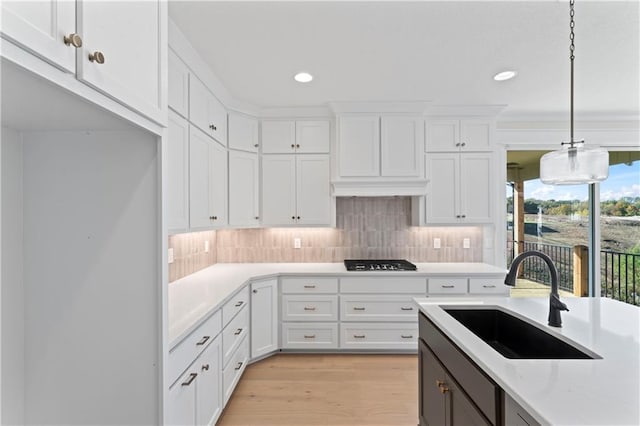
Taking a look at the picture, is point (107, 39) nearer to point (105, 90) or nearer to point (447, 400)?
point (105, 90)

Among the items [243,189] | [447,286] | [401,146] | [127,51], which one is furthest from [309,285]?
[127,51]

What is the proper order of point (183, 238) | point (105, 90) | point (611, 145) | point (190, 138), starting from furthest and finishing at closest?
1. point (611, 145)
2. point (183, 238)
3. point (190, 138)
4. point (105, 90)

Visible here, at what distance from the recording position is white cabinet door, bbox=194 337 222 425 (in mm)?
1723

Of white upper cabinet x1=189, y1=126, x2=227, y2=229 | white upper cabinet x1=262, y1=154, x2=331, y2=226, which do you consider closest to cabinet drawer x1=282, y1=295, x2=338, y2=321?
white upper cabinet x1=262, y1=154, x2=331, y2=226

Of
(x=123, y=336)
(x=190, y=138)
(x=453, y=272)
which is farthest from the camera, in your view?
(x=453, y=272)

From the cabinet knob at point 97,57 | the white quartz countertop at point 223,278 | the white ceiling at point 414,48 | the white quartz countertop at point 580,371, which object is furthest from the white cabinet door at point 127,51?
the white quartz countertop at point 580,371

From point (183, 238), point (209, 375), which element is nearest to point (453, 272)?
point (209, 375)

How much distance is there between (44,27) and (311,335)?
3084 mm

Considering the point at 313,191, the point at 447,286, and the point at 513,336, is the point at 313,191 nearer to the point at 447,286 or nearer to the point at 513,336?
the point at 447,286

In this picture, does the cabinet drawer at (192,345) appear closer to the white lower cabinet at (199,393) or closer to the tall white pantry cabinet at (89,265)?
the white lower cabinet at (199,393)

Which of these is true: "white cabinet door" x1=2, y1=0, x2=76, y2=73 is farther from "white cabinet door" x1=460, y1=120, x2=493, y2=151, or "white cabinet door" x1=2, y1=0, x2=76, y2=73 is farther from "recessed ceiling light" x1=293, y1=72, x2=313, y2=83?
"white cabinet door" x1=460, y1=120, x2=493, y2=151

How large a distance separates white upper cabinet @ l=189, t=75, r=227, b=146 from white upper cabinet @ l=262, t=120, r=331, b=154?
521 mm

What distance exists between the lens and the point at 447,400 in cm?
150

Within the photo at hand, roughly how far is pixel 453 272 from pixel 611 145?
273 centimetres
